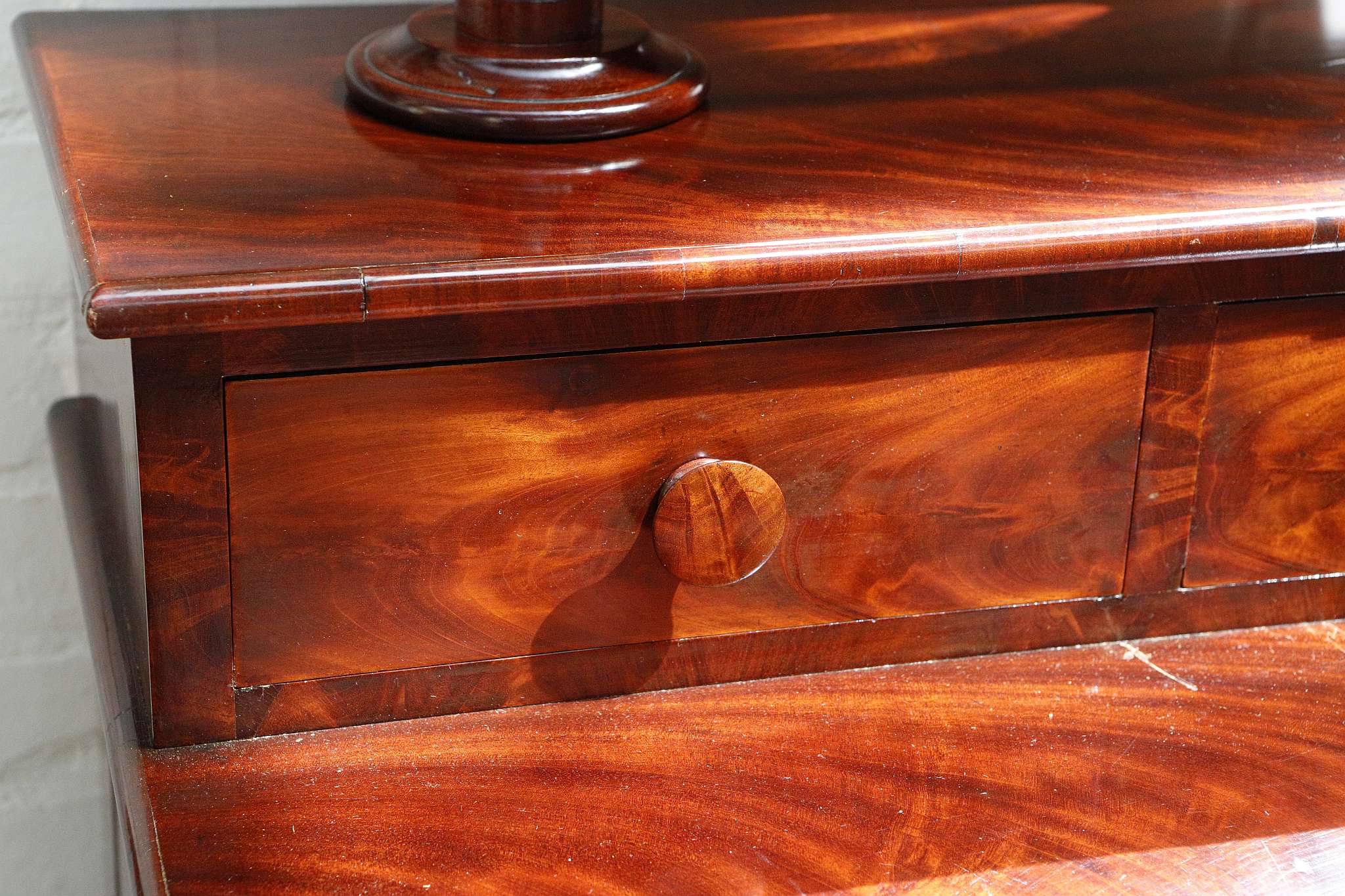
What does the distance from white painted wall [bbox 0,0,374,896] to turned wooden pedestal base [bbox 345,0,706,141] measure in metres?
0.38

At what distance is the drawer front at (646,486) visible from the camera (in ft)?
1.81

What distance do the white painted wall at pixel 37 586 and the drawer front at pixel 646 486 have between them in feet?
1.39

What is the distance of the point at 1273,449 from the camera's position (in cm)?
65

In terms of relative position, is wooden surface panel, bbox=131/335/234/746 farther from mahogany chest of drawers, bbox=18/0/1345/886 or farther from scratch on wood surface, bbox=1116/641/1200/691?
scratch on wood surface, bbox=1116/641/1200/691

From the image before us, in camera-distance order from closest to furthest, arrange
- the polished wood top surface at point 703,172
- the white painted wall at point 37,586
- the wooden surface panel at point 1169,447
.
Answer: the polished wood top surface at point 703,172 → the wooden surface panel at point 1169,447 → the white painted wall at point 37,586

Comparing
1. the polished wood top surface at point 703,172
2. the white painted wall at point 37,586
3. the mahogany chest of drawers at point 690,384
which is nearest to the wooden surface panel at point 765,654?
the mahogany chest of drawers at point 690,384

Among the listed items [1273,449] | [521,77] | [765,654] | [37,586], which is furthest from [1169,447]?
[37,586]

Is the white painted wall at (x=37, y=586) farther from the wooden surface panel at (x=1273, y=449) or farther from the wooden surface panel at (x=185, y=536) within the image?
the wooden surface panel at (x=1273, y=449)

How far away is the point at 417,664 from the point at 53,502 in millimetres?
581

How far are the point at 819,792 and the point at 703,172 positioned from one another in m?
0.25

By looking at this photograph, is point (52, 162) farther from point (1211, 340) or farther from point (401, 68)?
point (1211, 340)

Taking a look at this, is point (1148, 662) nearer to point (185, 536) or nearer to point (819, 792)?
point (819, 792)

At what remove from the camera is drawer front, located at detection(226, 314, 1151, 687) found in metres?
0.55

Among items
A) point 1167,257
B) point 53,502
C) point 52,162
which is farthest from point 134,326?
point 53,502
